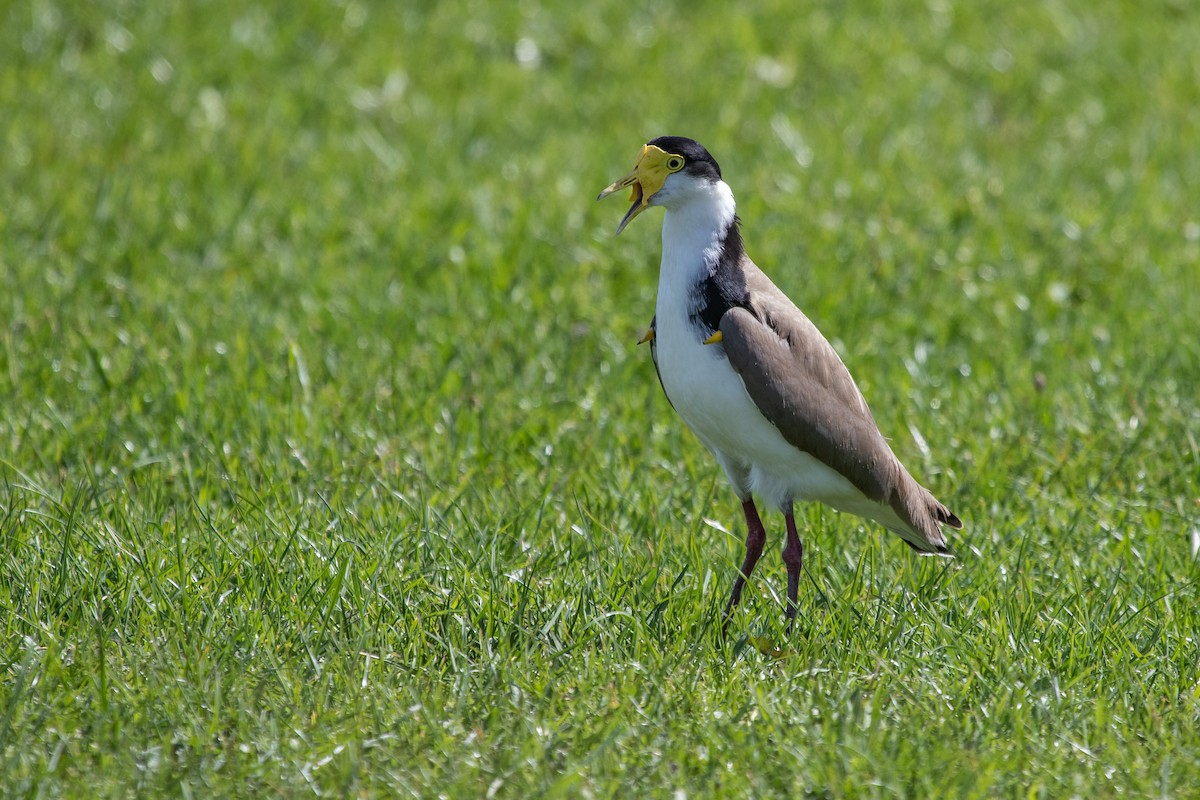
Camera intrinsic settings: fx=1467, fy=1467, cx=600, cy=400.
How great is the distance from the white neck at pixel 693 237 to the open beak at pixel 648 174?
0.26 ft

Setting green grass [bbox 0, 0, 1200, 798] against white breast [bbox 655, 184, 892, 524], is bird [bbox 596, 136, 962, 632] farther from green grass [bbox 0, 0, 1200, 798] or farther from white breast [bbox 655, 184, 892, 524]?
green grass [bbox 0, 0, 1200, 798]

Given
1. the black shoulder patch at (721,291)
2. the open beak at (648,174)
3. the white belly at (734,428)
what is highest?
the open beak at (648,174)

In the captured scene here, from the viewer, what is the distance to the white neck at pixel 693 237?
164 inches

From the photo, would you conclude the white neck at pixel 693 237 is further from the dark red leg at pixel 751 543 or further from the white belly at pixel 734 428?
the dark red leg at pixel 751 543

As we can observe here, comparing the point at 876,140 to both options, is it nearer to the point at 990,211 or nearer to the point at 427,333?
the point at 990,211

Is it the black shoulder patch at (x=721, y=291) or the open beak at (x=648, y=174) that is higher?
the open beak at (x=648, y=174)

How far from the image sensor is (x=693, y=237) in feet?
13.8

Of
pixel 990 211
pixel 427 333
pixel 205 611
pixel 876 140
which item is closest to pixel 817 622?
pixel 205 611

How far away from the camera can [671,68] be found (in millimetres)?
9375

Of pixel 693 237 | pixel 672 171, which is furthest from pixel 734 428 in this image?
pixel 672 171

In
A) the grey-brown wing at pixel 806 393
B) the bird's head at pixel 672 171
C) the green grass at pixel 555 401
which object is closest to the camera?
the green grass at pixel 555 401

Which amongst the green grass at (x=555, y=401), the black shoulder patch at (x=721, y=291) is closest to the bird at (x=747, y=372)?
the black shoulder patch at (x=721, y=291)

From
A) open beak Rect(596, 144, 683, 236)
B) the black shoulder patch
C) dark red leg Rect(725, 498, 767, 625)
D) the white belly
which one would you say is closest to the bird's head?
open beak Rect(596, 144, 683, 236)

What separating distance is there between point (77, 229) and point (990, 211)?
459 cm
